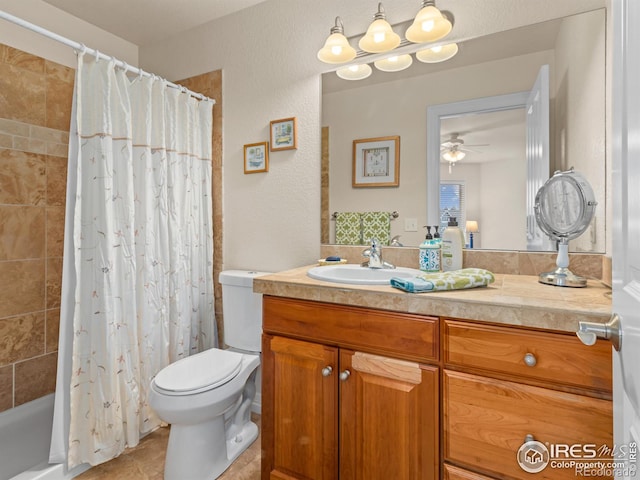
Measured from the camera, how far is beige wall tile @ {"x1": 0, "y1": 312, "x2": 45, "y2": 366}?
75.0 inches

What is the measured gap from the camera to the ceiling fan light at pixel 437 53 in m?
1.58

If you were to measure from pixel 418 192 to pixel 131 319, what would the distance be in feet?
5.13

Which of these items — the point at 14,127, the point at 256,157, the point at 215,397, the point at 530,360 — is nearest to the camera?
the point at 530,360

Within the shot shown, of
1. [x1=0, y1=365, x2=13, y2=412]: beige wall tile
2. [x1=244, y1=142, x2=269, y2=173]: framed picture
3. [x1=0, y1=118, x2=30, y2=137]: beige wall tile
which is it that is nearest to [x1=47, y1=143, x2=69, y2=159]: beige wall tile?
[x1=0, y1=118, x2=30, y2=137]: beige wall tile

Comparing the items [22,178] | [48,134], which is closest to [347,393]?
[22,178]

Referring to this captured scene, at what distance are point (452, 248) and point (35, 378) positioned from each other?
2419 millimetres

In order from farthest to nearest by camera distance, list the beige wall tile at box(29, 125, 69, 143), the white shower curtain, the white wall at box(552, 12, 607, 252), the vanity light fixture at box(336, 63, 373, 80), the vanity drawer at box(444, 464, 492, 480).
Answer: the beige wall tile at box(29, 125, 69, 143) < the vanity light fixture at box(336, 63, 373, 80) < the white shower curtain < the white wall at box(552, 12, 607, 252) < the vanity drawer at box(444, 464, 492, 480)

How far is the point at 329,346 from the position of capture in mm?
1259

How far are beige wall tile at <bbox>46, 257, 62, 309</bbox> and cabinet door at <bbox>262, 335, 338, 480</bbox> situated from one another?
1558mm

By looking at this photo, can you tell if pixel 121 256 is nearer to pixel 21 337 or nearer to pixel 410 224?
pixel 21 337

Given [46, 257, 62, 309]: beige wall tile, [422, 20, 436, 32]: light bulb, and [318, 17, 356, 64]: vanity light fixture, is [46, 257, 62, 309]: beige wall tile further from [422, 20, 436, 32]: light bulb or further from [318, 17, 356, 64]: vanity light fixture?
[422, 20, 436, 32]: light bulb

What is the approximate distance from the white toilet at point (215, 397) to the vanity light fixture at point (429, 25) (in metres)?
1.46

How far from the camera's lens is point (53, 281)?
210 centimetres

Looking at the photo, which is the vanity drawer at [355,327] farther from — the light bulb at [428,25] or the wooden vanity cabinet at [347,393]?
the light bulb at [428,25]
